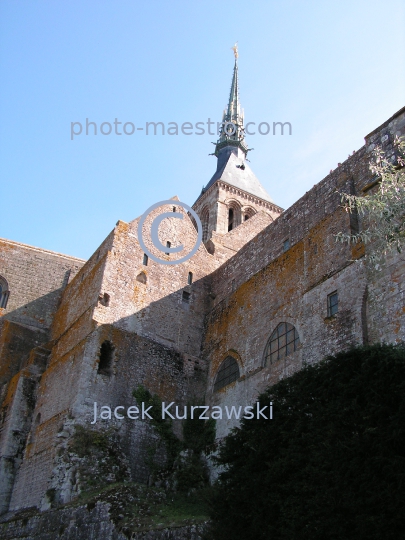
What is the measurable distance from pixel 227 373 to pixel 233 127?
3041 centimetres

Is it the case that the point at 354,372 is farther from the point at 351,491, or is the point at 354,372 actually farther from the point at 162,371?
the point at 162,371

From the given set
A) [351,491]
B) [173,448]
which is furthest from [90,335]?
[351,491]

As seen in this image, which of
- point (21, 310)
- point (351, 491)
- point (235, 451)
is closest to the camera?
point (351, 491)

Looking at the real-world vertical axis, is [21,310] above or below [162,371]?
above

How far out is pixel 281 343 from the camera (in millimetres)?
14328

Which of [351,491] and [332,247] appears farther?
[332,247]

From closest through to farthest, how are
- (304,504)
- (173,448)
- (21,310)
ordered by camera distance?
(304,504), (173,448), (21,310)

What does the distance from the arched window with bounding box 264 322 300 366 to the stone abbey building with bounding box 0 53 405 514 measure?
0.04 m

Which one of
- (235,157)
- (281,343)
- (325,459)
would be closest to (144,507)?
(281,343)

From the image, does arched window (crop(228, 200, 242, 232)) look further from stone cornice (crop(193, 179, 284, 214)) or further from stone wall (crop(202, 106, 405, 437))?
stone wall (crop(202, 106, 405, 437))

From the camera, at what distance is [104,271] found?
17312 mm

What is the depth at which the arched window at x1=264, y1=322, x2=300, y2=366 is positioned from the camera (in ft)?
45.6

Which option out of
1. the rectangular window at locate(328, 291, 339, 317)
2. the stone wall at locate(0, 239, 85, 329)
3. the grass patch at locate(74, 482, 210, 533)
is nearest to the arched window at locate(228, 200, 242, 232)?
the stone wall at locate(0, 239, 85, 329)

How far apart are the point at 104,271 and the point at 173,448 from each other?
536 cm
